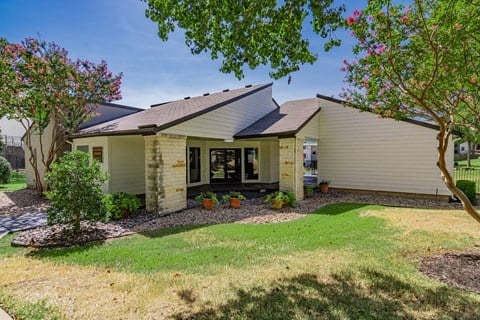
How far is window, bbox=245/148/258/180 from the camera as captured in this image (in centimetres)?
1702

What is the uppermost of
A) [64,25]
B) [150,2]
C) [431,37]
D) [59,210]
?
[64,25]

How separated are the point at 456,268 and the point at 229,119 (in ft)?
33.7

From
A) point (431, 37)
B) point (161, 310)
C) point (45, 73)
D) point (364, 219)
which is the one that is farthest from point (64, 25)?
point (364, 219)

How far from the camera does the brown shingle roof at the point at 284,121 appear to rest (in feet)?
39.2

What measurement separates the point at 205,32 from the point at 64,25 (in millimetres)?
6692

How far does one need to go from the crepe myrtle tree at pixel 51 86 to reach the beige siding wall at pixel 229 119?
575 cm

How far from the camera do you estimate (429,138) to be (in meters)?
11.7

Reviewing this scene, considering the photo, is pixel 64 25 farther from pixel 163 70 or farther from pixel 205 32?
pixel 205 32

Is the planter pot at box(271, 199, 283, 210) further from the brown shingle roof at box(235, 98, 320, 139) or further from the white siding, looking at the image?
the white siding

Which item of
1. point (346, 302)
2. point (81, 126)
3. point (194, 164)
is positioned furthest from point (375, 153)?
point (81, 126)

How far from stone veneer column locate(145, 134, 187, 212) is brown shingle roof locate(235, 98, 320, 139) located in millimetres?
4220

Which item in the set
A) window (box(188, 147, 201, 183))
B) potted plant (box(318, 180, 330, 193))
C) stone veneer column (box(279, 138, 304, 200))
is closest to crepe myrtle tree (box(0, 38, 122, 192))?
window (box(188, 147, 201, 183))

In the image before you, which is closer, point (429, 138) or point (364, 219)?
point (364, 219)

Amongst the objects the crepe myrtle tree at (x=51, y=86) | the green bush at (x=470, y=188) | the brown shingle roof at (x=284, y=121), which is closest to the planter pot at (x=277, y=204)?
the brown shingle roof at (x=284, y=121)
